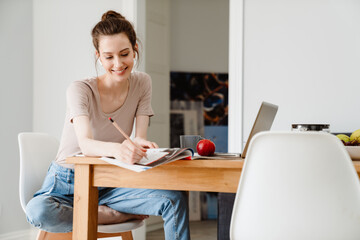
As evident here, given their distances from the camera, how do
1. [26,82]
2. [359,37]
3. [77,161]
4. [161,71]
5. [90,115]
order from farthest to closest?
[161,71] → [26,82] → [359,37] → [90,115] → [77,161]

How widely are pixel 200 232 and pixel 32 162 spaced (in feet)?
7.69

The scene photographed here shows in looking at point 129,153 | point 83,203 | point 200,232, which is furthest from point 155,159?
point 200,232

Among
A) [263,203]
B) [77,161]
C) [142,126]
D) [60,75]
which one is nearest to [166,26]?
[60,75]

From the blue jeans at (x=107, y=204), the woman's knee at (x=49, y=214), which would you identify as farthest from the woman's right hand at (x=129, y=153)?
the woman's knee at (x=49, y=214)

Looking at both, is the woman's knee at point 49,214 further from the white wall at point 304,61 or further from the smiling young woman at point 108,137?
the white wall at point 304,61

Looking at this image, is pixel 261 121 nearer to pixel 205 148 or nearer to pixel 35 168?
pixel 205 148

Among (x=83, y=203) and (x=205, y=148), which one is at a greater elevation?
(x=205, y=148)

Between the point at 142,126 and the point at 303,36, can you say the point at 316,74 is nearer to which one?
the point at 303,36

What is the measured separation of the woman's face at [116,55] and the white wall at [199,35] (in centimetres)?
308

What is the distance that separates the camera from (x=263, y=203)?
47.8 inches

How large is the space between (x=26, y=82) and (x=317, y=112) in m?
2.40

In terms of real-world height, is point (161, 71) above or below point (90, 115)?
above

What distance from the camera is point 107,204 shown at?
1.82m

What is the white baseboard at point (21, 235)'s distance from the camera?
11.2 ft
